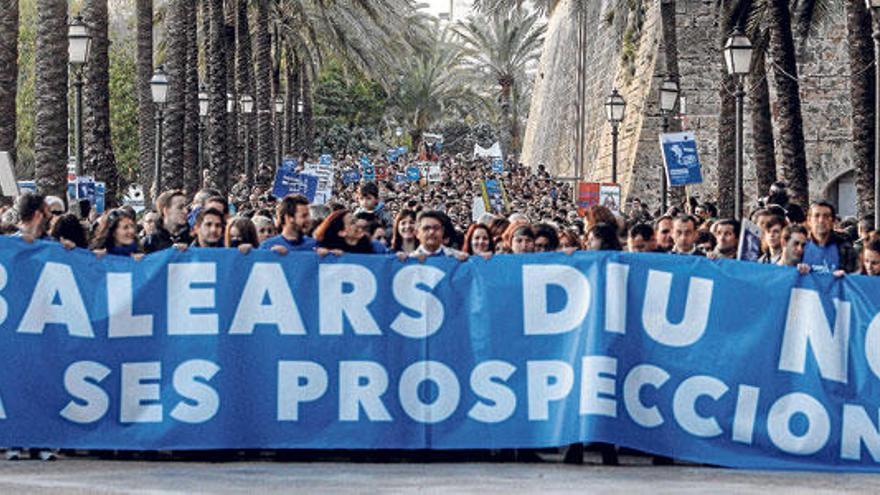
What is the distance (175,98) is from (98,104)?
353 cm

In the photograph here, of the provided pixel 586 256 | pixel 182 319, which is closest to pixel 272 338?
pixel 182 319

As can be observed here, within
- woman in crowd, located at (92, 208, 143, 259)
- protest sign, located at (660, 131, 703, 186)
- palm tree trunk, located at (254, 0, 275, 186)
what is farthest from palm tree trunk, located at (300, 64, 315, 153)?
woman in crowd, located at (92, 208, 143, 259)

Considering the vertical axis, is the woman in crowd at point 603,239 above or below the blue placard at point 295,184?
below

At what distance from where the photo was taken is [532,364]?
10.6m

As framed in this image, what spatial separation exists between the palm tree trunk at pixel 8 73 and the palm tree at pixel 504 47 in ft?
239

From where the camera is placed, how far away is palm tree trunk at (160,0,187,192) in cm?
3142

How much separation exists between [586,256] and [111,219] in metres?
3.37

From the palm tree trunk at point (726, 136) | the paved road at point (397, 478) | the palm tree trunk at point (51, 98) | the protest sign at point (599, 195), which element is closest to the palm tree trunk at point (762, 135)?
the palm tree trunk at point (726, 136)

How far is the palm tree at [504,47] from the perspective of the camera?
98694 mm

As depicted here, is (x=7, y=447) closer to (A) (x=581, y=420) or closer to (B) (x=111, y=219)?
(B) (x=111, y=219)

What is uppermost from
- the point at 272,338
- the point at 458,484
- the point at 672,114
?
the point at 672,114

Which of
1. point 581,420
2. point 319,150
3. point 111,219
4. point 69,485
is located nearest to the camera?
point 69,485

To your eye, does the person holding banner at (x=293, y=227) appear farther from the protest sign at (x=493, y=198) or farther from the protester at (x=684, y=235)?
the protest sign at (x=493, y=198)

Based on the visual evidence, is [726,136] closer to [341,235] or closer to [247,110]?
[247,110]
